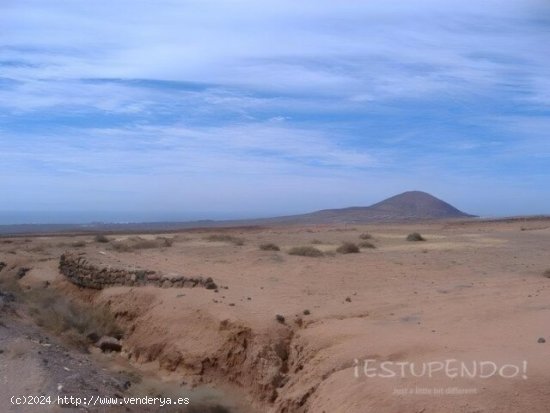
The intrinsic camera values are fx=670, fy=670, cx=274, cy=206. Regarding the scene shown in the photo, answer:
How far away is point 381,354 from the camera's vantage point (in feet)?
30.5

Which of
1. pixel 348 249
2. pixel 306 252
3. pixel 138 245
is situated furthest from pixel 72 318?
pixel 138 245

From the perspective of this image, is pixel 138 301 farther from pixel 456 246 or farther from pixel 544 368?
pixel 456 246

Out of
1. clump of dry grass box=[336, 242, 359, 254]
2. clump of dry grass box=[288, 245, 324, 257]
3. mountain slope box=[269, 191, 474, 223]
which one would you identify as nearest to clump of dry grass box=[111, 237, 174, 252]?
clump of dry grass box=[288, 245, 324, 257]

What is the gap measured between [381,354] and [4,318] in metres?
9.06

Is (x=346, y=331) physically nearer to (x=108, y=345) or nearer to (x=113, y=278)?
(x=108, y=345)

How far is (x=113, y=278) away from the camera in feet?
61.8

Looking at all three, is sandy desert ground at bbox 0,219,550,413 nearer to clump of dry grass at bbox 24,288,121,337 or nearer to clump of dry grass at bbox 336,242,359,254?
clump of dry grass at bbox 24,288,121,337

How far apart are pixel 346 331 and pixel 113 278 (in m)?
9.74

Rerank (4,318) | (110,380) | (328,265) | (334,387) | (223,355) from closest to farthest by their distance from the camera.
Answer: (334,387) → (110,380) → (223,355) → (4,318) → (328,265)

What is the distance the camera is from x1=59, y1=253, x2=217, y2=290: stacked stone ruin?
1678 centimetres

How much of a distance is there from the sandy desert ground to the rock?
235mm

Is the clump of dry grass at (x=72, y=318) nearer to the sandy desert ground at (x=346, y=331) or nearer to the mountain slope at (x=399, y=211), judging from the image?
the sandy desert ground at (x=346, y=331)

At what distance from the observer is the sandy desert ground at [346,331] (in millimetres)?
7715

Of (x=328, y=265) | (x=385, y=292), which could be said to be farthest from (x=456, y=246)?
(x=385, y=292)
